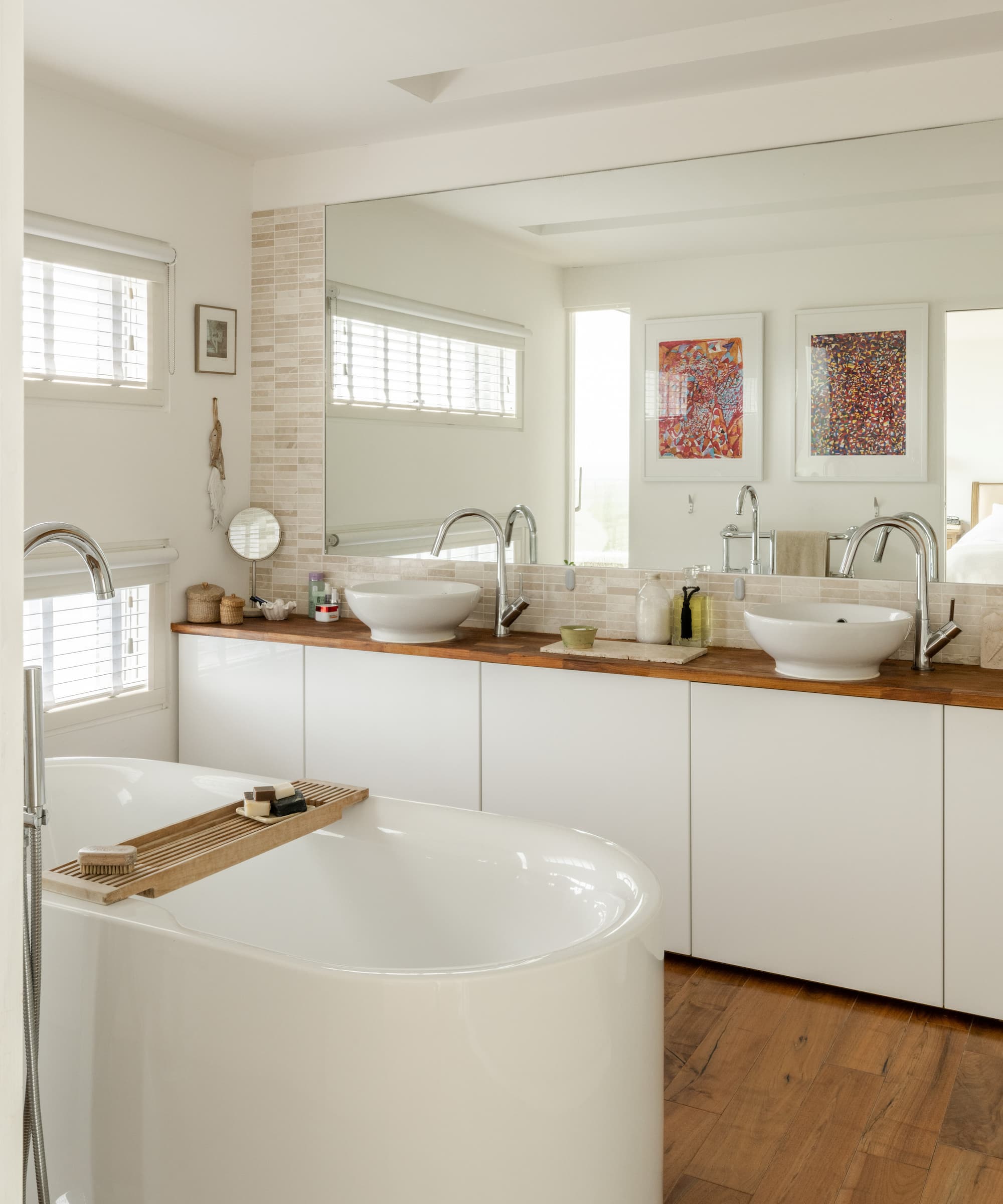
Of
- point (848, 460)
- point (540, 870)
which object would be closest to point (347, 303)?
point (848, 460)

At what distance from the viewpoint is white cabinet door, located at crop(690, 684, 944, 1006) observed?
2.91 meters

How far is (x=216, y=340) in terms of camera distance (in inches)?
166

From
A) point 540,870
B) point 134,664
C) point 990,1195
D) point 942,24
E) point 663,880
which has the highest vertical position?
point 942,24

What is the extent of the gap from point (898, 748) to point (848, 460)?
0.91m

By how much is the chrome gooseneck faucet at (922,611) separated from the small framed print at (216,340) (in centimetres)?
244

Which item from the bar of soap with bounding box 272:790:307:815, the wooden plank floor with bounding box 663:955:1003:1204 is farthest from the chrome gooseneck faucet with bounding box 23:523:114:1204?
the wooden plank floor with bounding box 663:955:1003:1204

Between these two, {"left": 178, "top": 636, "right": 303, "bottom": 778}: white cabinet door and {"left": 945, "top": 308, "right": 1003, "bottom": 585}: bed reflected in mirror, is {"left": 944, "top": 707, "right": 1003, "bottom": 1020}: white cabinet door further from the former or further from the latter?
{"left": 178, "top": 636, "right": 303, "bottom": 778}: white cabinet door

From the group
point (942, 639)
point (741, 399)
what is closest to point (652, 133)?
point (741, 399)

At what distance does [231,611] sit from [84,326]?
3.61 feet

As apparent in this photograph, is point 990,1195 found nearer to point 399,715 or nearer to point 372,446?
point 399,715

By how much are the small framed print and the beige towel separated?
2.19 metres

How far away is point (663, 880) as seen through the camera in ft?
10.8

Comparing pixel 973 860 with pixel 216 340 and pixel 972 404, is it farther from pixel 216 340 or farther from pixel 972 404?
pixel 216 340

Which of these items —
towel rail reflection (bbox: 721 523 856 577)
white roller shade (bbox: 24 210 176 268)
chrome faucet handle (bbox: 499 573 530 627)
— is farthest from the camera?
chrome faucet handle (bbox: 499 573 530 627)
